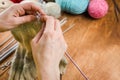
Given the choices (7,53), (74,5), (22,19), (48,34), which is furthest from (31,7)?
(74,5)

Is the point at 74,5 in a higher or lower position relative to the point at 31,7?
lower

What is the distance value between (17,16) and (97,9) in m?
0.67

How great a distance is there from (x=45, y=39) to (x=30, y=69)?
291mm

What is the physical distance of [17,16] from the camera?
27.5 inches

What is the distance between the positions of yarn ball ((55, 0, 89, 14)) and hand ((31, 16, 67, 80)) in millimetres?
683

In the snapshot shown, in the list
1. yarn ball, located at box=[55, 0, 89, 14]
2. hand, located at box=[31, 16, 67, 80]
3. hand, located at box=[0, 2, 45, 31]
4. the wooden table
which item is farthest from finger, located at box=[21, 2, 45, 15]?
yarn ball, located at box=[55, 0, 89, 14]

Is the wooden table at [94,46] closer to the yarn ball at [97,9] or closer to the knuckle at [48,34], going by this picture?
the yarn ball at [97,9]

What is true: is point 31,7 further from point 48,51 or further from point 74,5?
point 74,5

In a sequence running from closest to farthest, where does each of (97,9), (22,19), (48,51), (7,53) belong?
(48,51) → (22,19) → (7,53) → (97,9)

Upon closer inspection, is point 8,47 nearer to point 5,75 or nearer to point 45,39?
point 5,75

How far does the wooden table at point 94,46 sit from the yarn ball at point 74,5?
47mm

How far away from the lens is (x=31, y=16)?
2.29 ft

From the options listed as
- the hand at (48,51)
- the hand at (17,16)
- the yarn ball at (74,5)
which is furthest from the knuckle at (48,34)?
the yarn ball at (74,5)

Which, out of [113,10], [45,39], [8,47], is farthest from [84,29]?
[45,39]
